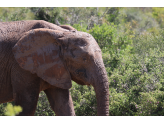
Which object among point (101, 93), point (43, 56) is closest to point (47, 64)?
point (43, 56)

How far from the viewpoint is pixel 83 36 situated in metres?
4.04

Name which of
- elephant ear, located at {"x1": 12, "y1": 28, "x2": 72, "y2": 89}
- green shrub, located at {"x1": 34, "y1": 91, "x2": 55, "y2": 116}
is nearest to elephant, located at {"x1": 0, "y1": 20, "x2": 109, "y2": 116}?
elephant ear, located at {"x1": 12, "y1": 28, "x2": 72, "y2": 89}

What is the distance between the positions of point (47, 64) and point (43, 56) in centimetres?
13

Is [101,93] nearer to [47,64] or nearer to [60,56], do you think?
[60,56]

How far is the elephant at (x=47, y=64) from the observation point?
3.95 metres

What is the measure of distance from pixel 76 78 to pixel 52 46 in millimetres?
588

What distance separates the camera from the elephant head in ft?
13.0

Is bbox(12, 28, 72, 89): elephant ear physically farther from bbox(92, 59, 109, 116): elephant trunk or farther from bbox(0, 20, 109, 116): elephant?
bbox(92, 59, 109, 116): elephant trunk

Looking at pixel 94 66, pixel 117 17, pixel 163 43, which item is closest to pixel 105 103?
pixel 94 66

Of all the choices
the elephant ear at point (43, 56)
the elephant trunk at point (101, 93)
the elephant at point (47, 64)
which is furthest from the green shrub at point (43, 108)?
the elephant trunk at point (101, 93)

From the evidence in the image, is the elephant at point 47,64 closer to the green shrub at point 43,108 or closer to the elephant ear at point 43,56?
the elephant ear at point 43,56

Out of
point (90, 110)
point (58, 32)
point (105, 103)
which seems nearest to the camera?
point (105, 103)

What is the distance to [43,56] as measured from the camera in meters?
4.17

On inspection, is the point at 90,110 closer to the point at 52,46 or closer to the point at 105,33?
the point at 52,46
